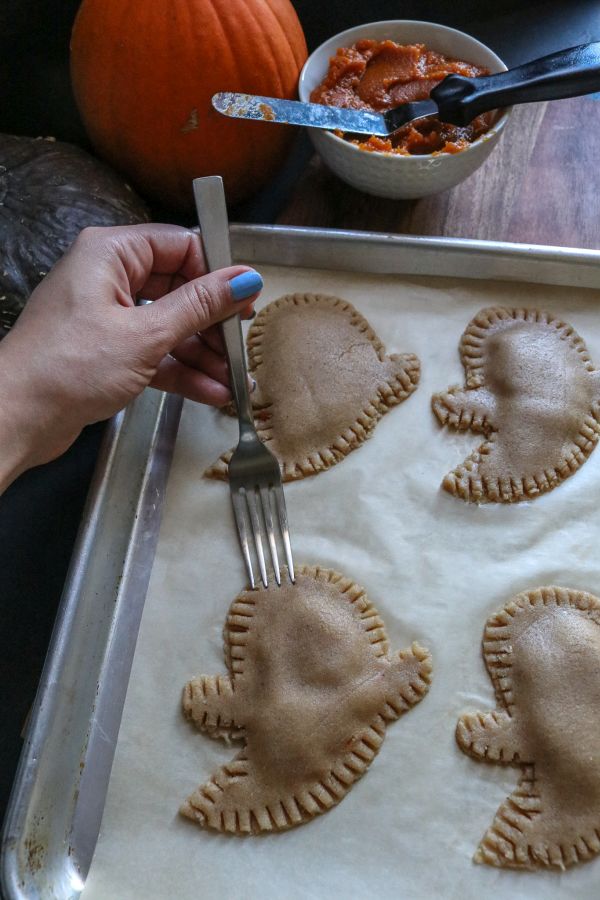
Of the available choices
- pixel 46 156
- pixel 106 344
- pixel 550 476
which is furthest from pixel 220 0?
pixel 550 476

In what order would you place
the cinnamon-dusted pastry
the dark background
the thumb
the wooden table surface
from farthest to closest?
the wooden table surface < the dark background < the cinnamon-dusted pastry < the thumb

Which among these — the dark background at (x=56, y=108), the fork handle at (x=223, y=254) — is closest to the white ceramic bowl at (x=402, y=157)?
the dark background at (x=56, y=108)

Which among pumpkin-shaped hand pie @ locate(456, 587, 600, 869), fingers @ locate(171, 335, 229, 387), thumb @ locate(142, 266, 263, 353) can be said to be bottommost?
pumpkin-shaped hand pie @ locate(456, 587, 600, 869)

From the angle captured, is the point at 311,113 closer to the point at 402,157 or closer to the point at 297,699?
the point at 402,157

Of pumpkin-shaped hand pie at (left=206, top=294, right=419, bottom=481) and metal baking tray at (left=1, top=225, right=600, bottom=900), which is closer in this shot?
metal baking tray at (left=1, top=225, right=600, bottom=900)

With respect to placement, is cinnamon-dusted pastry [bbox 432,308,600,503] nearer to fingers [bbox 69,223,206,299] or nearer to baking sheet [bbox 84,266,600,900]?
baking sheet [bbox 84,266,600,900]

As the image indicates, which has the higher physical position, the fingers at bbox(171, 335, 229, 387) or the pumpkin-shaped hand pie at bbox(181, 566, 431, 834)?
the fingers at bbox(171, 335, 229, 387)

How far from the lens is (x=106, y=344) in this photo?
1549 millimetres

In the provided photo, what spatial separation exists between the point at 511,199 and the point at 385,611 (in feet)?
4.00

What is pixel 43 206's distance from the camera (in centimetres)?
198

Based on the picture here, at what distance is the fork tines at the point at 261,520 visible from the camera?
1.74 meters

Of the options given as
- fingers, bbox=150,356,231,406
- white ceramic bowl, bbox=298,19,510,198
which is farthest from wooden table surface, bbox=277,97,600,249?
fingers, bbox=150,356,231,406

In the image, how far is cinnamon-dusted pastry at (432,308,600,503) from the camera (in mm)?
1814

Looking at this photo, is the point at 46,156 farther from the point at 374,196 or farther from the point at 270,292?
the point at 374,196
